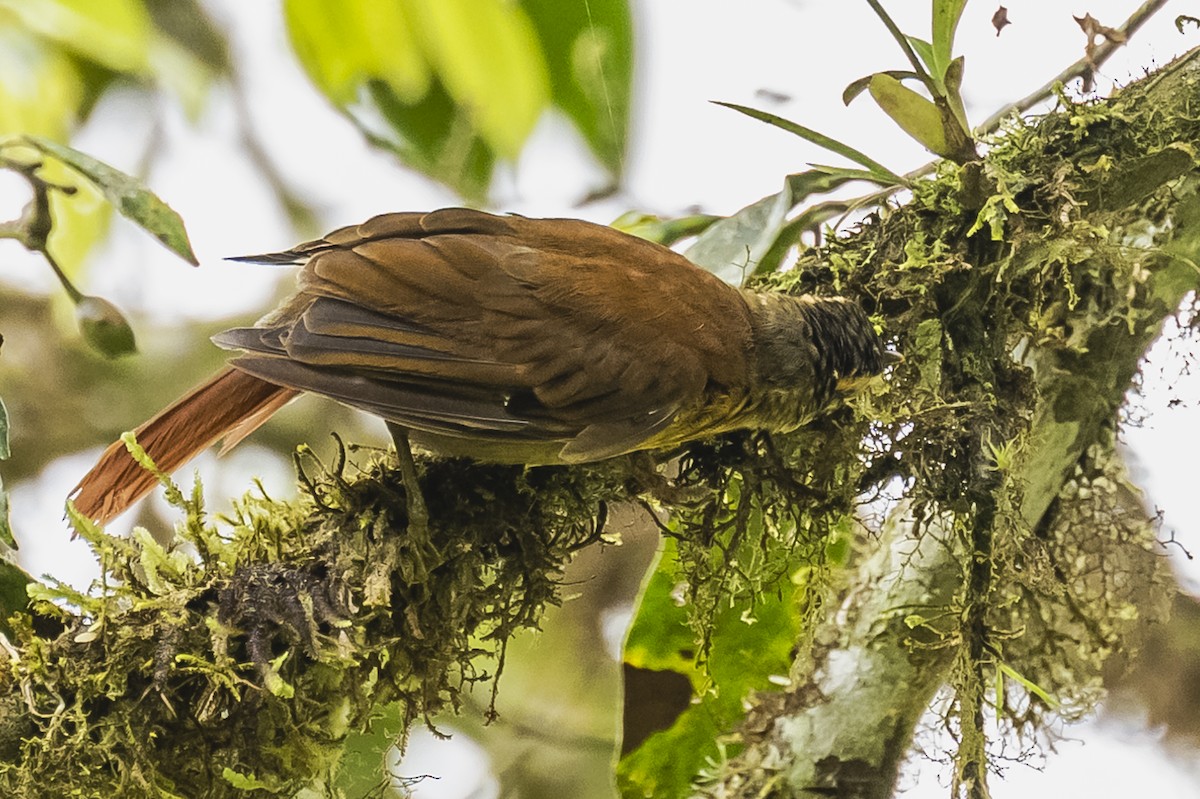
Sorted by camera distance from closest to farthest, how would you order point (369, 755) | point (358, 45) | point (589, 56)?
point (369, 755) → point (589, 56) → point (358, 45)

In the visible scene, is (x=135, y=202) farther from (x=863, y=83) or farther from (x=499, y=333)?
(x=863, y=83)

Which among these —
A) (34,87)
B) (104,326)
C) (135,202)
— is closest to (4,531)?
(104,326)

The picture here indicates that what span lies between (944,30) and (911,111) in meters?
0.14

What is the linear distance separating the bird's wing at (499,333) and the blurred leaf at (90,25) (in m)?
1.33

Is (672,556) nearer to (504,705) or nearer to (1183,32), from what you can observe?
(504,705)

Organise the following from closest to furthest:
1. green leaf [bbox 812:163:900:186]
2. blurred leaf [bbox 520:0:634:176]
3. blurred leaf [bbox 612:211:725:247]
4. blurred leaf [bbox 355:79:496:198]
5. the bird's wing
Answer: the bird's wing → green leaf [bbox 812:163:900:186] → blurred leaf [bbox 612:211:725:247] → blurred leaf [bbox 520:0:634:176] → blurred leaf [bbox 355:79:496:198]

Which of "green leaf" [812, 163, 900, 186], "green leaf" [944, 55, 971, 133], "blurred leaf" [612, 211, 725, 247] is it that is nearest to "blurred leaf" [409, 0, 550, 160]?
"blurred leaf" [612, 211, 725, 247]

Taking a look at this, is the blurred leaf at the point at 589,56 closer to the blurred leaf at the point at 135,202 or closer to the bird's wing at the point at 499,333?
the bird's wing at the point at 499,333

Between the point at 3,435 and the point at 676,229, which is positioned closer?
the point at 3,435

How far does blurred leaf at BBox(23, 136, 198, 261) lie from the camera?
4.97ft

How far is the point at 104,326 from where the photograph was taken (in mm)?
1594

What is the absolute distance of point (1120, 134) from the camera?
56.8 inches

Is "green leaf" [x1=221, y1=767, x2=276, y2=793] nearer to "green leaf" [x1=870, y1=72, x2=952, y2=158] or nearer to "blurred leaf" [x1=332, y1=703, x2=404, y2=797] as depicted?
"blurred leaf" [x1=332, y1=703, x2=404, y2=797]

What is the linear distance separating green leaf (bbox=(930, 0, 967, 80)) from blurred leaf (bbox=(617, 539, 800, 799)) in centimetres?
81
